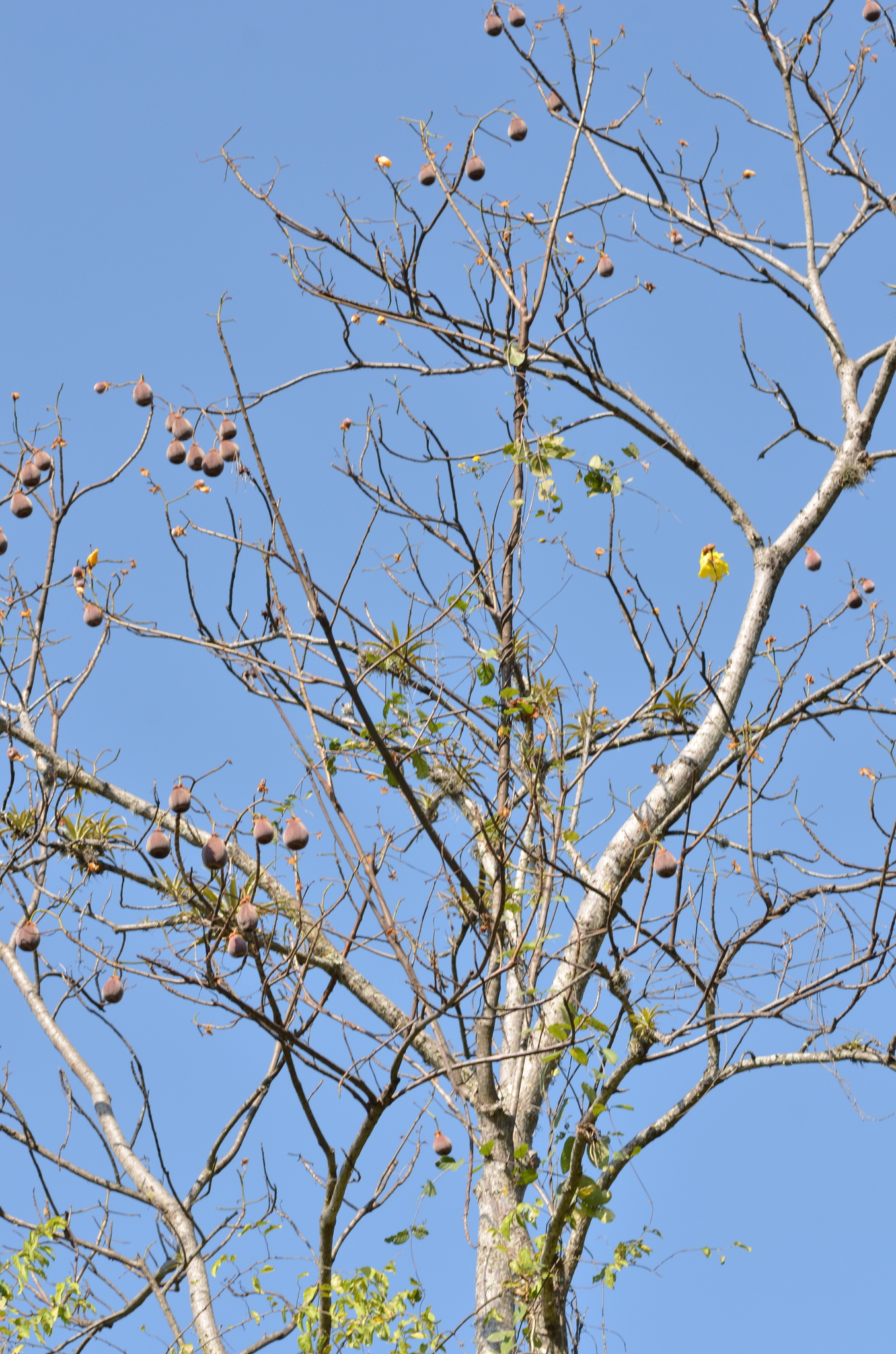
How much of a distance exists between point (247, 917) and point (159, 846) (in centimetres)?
48

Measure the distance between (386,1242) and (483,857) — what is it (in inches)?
58.2

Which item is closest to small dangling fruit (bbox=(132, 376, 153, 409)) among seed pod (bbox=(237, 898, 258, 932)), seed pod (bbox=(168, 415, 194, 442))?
seed pod (bbox=(168, 415, 194, 442))

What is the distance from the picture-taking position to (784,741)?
354cm

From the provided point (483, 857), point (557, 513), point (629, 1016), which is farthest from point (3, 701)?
point (629, 1016)

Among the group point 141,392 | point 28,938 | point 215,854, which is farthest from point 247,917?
point 141,392

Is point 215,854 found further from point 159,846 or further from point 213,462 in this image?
point 213,462

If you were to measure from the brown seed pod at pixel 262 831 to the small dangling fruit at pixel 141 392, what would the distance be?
1.92 meters

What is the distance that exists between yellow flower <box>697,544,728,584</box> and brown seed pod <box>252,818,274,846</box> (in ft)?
6.86

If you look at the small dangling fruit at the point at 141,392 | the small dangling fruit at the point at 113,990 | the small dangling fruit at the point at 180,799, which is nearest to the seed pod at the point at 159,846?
the small dangling fruit at the point at 180,799

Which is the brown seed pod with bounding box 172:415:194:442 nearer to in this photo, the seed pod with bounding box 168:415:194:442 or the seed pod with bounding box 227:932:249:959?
the seed pod with bounding box 168:415:194:442

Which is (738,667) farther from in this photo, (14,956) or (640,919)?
(14,956)

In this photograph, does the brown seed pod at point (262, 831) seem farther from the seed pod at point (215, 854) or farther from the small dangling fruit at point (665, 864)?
the small dangling fruit at point (665, 864)

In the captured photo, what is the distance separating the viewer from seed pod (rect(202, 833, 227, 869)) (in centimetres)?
324

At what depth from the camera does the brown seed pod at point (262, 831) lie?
3277mm
